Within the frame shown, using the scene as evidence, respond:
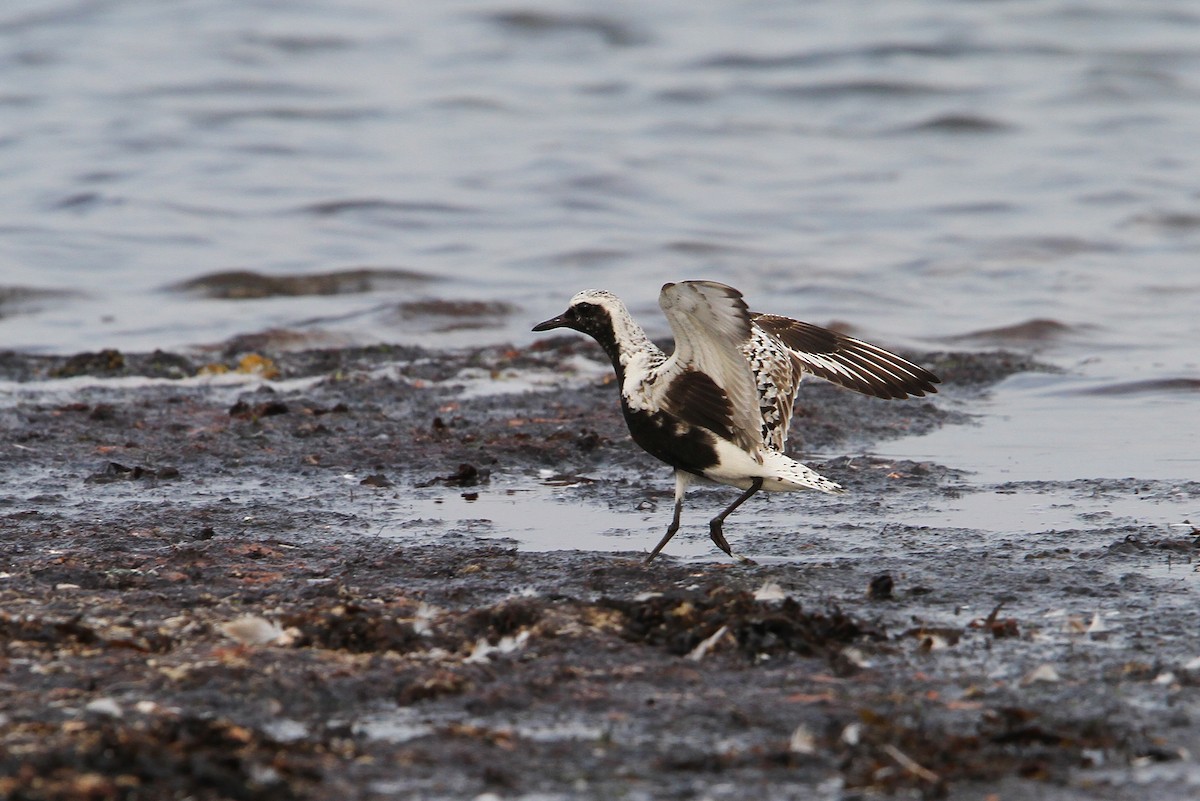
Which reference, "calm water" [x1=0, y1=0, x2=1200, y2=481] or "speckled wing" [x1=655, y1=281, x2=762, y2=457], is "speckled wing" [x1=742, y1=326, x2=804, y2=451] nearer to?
"speckled wing" [x1=655, y1=281, x2=762, y2=457]

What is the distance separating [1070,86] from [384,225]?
13754mm

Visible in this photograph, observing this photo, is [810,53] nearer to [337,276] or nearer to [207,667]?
[337,276]

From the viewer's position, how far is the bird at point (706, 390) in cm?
663

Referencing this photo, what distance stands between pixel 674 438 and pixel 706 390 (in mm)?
266

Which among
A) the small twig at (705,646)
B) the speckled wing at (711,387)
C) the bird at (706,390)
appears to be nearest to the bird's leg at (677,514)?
the bird at (706,390)

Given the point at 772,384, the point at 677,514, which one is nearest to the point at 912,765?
the point at 677,514

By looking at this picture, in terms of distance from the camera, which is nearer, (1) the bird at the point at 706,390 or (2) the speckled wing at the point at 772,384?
(1) the bird at the point at 706,390

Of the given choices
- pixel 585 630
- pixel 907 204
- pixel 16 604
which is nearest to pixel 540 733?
pixel 585 630

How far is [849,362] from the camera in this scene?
851 centimetres

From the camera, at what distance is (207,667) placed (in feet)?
16.9

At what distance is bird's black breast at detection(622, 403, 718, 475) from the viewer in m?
7.12

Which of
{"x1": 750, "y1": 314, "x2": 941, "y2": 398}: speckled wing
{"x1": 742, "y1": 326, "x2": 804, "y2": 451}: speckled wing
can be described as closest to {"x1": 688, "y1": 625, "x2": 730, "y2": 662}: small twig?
{"x1": 742, "y1": 326, "x2": 804, "y2": 451}: speckled wing

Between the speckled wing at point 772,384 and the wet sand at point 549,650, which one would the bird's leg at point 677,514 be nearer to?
the wet sand at point 549,650

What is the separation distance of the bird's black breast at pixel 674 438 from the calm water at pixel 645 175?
2.62 m
